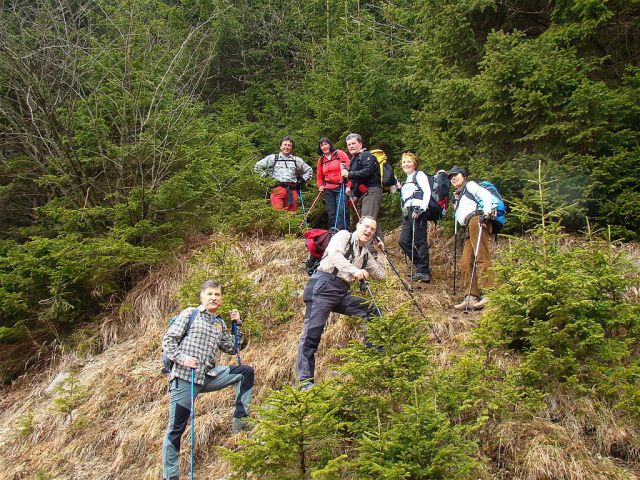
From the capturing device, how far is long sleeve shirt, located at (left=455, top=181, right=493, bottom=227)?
711 centimetres

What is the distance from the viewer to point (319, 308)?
553cm

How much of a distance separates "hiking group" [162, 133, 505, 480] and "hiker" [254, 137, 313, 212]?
0.07 feet

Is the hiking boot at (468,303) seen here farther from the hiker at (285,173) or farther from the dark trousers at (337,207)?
the hiker at (285,173)

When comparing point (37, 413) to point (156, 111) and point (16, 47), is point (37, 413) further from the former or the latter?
point (16, 47)

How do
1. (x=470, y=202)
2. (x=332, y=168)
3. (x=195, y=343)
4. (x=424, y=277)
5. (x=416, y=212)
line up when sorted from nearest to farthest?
1. (x=195, y=343)
2. (x=470, y=202)
3. (x=416, y=212)
4. (x=424, y=277)
5. (x=332, y=168)

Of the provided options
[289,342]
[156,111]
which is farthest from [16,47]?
[289,342]

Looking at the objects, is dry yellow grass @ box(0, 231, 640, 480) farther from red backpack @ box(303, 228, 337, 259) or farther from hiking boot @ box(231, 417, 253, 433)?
red backpack @ box(303, 228, 337, 259)

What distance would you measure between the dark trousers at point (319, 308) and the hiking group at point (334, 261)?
0.4 inches

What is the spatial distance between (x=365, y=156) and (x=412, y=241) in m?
1.55

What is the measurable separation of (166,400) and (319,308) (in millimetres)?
2966

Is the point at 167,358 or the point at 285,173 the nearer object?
the point at 167,358

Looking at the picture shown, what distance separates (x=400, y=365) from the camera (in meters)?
4.53

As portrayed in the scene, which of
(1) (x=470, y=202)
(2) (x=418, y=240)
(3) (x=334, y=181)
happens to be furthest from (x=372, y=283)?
(3) (x=334, y=181)

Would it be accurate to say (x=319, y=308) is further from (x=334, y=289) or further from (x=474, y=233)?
(x=474, y=233)
